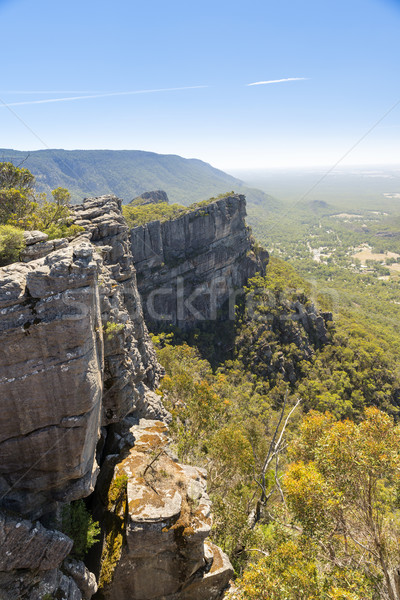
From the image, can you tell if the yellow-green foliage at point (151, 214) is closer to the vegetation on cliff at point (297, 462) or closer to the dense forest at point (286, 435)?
the dense forest at point (286, 435)

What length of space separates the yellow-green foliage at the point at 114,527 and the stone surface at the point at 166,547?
26cm

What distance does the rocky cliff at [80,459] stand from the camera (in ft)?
35.9

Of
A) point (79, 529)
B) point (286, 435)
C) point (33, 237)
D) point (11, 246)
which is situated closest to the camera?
point (79, 529)

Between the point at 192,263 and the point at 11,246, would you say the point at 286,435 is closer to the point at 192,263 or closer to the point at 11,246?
the point at 11,246

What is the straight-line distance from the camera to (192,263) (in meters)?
64.8

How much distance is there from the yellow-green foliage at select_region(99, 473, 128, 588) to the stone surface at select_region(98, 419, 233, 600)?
0.26m

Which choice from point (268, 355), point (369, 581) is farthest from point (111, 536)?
point (268, 355)

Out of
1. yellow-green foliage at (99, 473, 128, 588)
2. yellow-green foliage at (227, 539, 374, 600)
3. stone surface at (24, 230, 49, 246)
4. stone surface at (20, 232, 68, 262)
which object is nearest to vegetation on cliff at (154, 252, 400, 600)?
yellow-green foliage at (227, 539, 374, 600)

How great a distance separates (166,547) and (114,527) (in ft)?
8.43

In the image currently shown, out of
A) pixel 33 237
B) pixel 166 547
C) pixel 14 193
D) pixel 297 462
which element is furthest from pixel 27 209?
pixel 297 462

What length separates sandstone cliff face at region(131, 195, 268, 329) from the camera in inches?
2327

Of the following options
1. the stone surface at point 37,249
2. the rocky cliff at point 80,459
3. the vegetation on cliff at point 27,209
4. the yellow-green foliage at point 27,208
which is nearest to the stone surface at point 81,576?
the rocky cliff at point 80,459

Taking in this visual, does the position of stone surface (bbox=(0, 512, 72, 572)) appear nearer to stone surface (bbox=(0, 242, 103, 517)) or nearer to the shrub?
stone surface (bbox=(0, 242, 103, 517))

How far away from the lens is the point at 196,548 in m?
13.8
